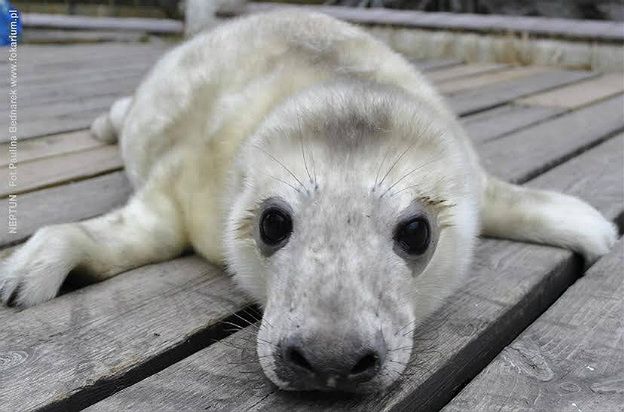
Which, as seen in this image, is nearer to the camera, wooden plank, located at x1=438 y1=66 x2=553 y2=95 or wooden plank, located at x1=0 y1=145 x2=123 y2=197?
wooden plank, located at x1=0 y1=145 x2=123 y2=197

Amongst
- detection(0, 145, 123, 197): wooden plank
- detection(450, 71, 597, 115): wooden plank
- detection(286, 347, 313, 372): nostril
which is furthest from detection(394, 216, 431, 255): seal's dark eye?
detection(450, 71, 597, 115): wooden plank

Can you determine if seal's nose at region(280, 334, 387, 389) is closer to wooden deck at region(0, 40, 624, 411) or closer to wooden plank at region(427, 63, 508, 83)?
wooden deck at region(0, 40, 624, 411)

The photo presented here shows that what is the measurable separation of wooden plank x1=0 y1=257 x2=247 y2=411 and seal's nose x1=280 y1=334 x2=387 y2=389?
32 cm

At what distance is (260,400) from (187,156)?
0.91 metres

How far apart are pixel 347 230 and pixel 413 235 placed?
14 cm

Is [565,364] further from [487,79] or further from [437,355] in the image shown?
[487,79]

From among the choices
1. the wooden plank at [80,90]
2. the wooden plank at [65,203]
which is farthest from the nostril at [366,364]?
the wooden plank at [80,90]

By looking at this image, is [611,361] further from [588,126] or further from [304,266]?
[588,126]

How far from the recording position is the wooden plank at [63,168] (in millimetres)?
2406

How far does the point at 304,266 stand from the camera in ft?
4.34

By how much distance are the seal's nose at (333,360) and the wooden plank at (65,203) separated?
105 centimetres

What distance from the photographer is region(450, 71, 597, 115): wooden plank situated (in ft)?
12.1

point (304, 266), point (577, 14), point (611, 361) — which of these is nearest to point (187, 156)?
point (304, 266)

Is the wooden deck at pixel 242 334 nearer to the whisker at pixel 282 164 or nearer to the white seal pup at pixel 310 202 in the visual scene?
the white seal pup at pixel 310 202
